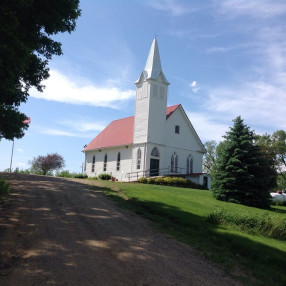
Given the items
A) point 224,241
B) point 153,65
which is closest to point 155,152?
point 153,65

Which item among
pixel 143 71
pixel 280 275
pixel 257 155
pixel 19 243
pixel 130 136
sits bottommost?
pixel 280 275

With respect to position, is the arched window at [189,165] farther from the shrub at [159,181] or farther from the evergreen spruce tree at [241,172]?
the evergreen spruce tree at [241,172]

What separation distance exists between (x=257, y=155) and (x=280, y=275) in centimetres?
1696

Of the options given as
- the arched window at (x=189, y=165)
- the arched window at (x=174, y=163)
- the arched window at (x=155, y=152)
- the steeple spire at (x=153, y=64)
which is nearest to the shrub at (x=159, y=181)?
the arched window at (x=155, y=152)

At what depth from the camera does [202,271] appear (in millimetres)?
7402

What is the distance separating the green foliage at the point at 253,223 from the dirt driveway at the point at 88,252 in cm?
331

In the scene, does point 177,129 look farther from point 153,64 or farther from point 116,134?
point 116,134

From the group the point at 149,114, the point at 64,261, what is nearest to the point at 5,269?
the point at 64,261

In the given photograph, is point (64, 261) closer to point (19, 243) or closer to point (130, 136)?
point (19, 243)

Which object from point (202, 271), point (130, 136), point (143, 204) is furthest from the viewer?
point (130, 136)

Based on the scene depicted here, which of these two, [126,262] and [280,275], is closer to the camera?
[126,262]

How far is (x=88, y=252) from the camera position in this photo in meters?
7.57

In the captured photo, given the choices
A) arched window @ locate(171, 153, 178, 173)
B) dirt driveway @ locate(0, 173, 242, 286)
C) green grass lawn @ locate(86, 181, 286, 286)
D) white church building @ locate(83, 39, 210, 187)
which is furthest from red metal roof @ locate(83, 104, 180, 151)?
dirt driveway @ locate(0, 173, 242, 286)

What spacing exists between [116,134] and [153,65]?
33.0 ft
